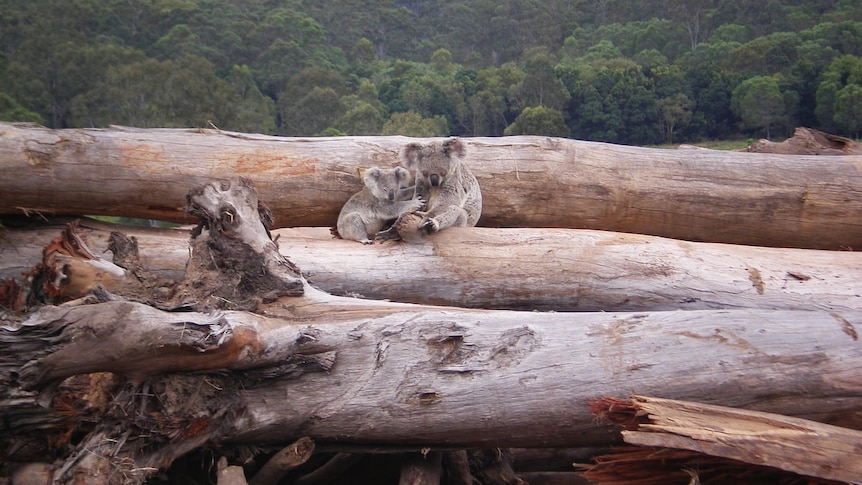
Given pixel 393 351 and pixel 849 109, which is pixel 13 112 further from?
pixel 849 109

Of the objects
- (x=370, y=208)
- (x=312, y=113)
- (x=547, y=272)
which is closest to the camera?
(x=547, y=272)

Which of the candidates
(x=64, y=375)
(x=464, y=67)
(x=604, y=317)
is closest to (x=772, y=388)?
(x=604, y=317)

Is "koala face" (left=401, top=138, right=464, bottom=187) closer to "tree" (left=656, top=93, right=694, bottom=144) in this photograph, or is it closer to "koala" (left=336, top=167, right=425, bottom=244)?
"koala" (left=336, top=167, right=425, bottom=244)

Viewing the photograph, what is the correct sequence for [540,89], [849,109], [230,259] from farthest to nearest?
1. [540,89]
2. [849,109]
3. [230,259]

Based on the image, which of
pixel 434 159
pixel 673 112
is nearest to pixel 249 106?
pixel 673 112

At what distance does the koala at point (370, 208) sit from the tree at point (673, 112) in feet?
13.4

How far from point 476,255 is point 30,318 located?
9.00 feet

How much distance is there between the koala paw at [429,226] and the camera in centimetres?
499

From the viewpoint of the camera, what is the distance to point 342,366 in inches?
138

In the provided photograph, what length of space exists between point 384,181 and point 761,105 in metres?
6.48

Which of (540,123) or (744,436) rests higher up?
(540,123)

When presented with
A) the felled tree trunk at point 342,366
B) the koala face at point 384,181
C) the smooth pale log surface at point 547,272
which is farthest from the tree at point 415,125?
the felled tree trunk at point 342,366

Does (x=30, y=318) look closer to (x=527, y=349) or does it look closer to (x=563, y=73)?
(x=527, y=349)

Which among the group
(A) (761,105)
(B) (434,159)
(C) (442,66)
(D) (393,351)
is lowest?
(D) (393,351)
